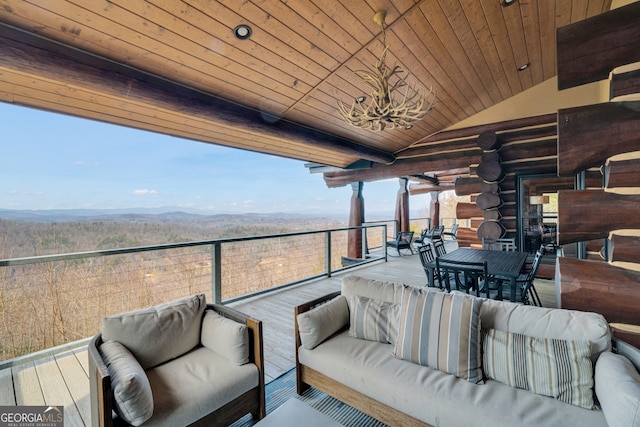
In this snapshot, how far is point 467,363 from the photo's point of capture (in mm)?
1571

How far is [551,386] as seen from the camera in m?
1.40

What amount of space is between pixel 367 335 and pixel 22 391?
2523mm

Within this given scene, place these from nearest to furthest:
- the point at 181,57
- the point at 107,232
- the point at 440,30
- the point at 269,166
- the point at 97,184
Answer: the point at 181,57, the point at 440,30, the point at 107,232, the point at 97,184, the point at 269,166

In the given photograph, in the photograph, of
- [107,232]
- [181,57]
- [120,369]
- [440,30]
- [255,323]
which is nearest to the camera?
[120,369]

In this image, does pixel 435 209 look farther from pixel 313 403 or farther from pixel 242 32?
pixel 313 403

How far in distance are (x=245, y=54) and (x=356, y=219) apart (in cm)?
551

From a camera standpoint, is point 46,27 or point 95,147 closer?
point 46,27

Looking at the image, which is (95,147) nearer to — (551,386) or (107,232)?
(107,232)

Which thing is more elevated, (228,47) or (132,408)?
(228,47)

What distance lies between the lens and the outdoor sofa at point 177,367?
4.29 feet

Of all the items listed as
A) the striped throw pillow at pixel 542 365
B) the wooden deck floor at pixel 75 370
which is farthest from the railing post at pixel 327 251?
the striped throw pillow at pixel 542 365

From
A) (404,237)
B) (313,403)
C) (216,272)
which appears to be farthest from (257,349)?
(404,237)

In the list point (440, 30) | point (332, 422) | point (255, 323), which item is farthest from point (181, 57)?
point (332, 422)

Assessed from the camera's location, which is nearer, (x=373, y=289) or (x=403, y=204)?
(x=373, y=289)
